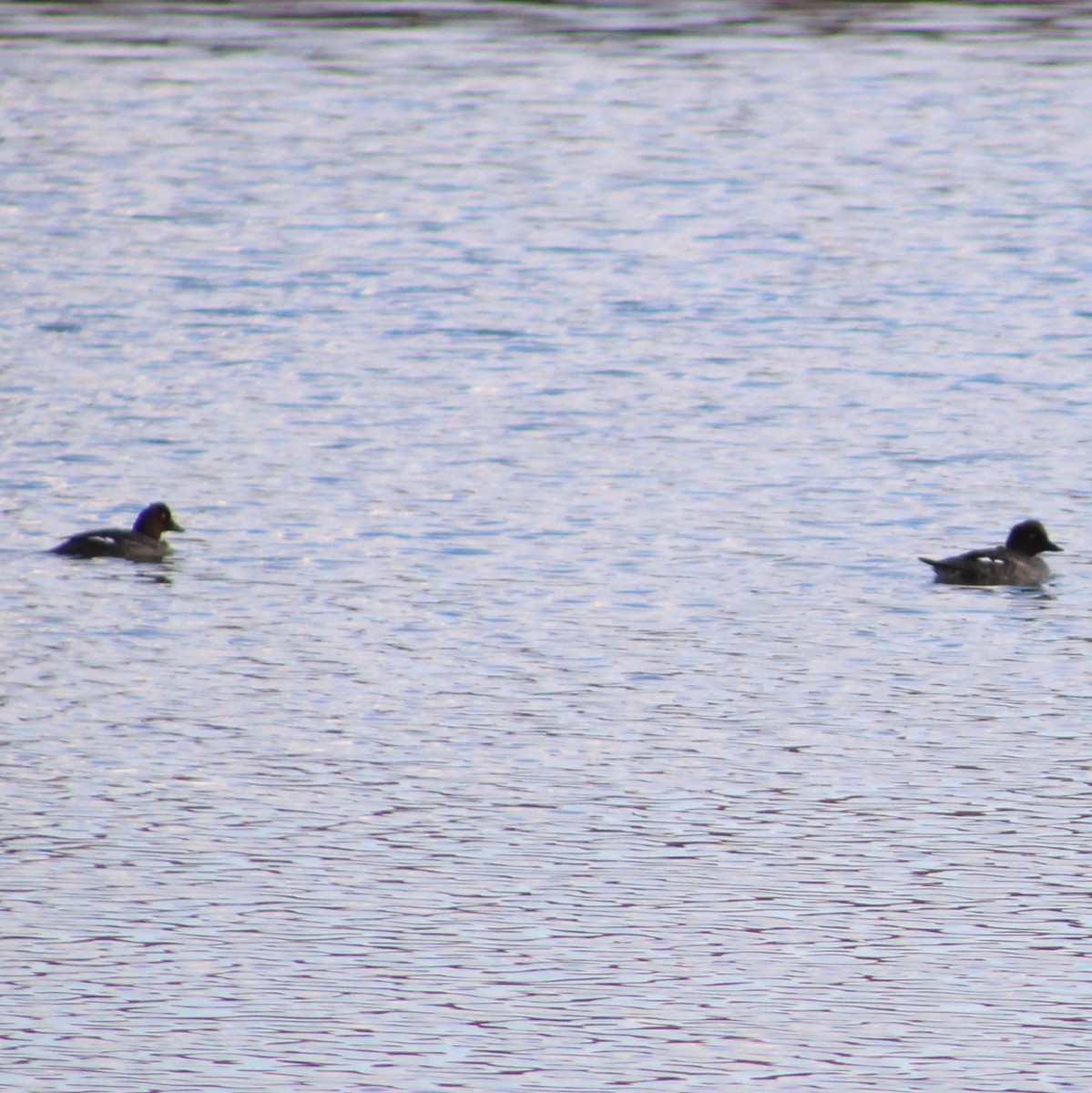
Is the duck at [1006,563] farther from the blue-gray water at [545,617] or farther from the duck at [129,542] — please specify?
the duck at [129,542]

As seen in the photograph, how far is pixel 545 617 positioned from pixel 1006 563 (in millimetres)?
2783

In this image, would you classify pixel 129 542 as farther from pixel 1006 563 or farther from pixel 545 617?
pixel 1006 563

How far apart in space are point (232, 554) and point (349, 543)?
2.31ft

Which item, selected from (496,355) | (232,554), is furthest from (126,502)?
(496,355)

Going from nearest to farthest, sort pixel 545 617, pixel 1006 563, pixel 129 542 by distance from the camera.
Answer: pixel 545 617 < pixel 1006 563 < pixel 129 542

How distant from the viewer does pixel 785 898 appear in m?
10.2

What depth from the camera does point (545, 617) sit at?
1481 centimetres

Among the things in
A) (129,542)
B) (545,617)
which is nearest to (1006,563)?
(545,617)

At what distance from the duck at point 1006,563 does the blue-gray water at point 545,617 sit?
23cm

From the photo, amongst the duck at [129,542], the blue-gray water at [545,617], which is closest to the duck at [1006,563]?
the blue-gray water at [545,617]

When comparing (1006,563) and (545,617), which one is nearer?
(545,617)

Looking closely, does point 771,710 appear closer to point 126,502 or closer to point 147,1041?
point 147,1041

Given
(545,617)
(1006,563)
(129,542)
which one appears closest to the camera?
(545,617)

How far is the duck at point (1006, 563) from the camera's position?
51.4 ft
